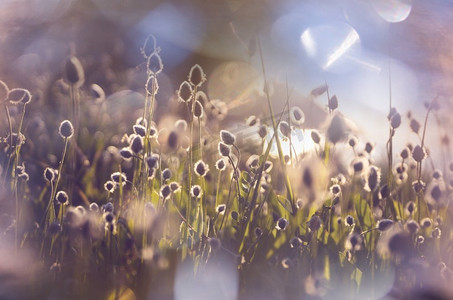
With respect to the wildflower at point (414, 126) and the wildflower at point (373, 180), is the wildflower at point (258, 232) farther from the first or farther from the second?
the wildflower at point (414, 126)

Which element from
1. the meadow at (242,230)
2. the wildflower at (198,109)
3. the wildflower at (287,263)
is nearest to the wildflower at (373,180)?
the meadow at (242,230)

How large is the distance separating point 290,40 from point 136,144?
60cm

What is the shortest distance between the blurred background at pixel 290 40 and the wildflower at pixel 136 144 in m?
0.40

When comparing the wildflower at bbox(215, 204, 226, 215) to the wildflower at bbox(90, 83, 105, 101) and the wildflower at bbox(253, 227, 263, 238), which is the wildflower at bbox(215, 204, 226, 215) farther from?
the wildflower at bbox(90, 83, 105, 101)

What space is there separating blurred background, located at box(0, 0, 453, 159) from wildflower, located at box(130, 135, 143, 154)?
1.30 ft

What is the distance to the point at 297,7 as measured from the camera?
1.54m

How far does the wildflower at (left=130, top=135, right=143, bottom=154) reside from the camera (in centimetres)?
153

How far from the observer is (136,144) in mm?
1533

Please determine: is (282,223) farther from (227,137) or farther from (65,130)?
(65,130)

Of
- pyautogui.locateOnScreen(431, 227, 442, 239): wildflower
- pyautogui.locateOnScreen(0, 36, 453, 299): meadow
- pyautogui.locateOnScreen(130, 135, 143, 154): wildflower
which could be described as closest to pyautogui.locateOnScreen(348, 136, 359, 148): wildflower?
pyautogui.locateOnScreen(0, 36, 453, 299): meadow

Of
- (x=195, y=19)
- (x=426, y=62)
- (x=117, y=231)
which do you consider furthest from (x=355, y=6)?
(x=117, y=231)

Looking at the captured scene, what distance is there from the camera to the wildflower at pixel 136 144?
153cm

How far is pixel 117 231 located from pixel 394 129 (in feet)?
2.93

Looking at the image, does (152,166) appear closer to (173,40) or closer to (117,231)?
(117,231)
